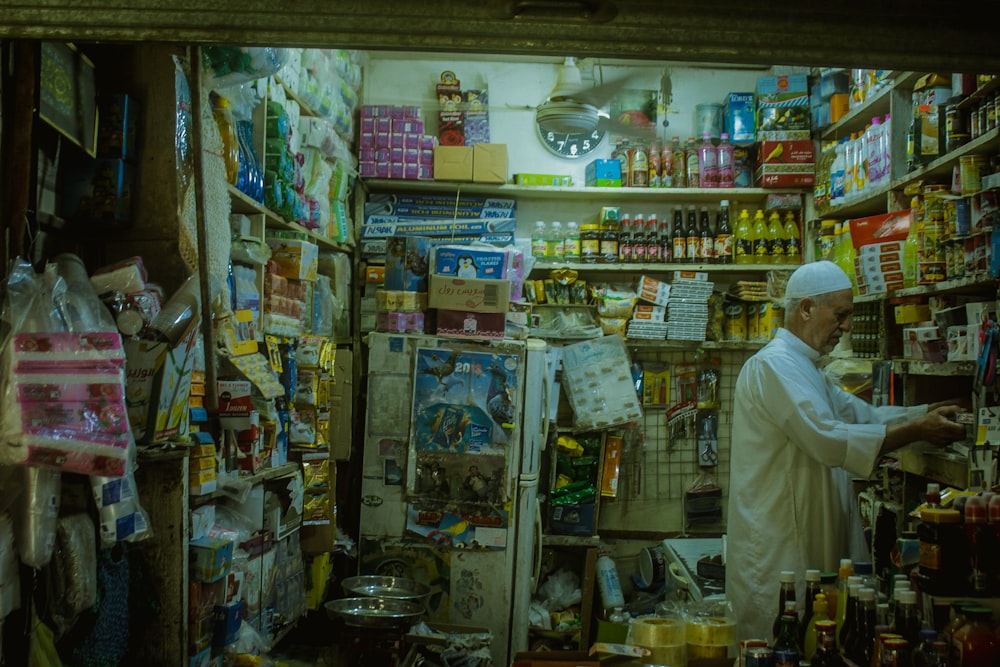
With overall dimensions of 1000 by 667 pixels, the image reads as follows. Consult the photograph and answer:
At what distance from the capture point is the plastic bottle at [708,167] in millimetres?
5422

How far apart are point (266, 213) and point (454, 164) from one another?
6.66ft

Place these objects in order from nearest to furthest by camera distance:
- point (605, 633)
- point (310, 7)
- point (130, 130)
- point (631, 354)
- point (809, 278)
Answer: point (310, 7)
point (130, 130)
point (809, 278)
point (605, 633)
point (631, 354)

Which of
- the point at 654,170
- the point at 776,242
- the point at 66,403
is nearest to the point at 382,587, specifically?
the point at 66,403

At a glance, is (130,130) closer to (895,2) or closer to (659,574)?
(895,2)

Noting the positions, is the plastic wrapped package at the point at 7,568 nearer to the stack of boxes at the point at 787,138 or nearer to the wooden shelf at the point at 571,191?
the wooden shelf at the point at 571,191

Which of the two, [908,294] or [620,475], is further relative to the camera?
[620,475]

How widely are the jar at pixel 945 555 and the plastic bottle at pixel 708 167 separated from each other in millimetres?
4030

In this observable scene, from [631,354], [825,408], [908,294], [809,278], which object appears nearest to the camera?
[825,408]

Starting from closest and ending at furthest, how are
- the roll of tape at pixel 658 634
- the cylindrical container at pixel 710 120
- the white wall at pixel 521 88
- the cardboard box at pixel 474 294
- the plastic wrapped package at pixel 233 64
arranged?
1. the roll of tape at pixel 658 634
2. the plastic wrapped package at pixel 233 64
3. the cardboard box at pixel 474 294
4. the cylindrical container at pixel 710 120
5. the white wall at pixel 521 88

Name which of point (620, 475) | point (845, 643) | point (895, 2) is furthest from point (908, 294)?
point (620, 475)

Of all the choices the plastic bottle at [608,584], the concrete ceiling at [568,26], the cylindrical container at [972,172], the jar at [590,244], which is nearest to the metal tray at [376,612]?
the plastic bottle at [608,584]

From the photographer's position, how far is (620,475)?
5.48m

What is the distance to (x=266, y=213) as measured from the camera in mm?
3496

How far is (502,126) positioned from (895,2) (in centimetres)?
439
